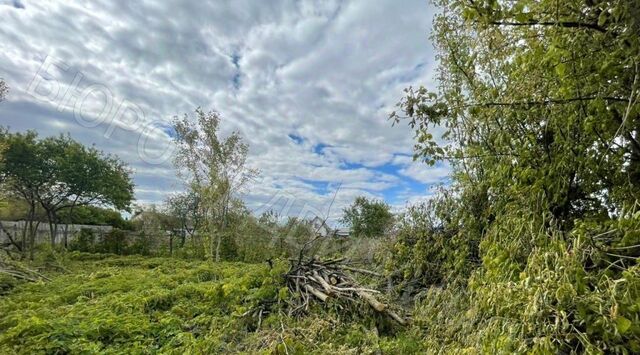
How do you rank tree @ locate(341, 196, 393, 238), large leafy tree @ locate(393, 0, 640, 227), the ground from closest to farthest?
large leafy tree @ locate(393, 0, 640, 227) < the ground < tree @ locate(341, 196, 393, 238)

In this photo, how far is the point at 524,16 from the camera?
1.67 meters

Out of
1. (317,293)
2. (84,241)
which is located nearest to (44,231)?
(84,241)

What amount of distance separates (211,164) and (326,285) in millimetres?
9078

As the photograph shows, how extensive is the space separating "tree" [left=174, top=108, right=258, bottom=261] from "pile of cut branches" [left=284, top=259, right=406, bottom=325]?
8011 mm

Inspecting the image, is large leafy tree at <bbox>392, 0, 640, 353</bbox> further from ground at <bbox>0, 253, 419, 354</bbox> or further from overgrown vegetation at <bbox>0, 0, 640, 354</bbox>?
ground at <bbox>0, 253, 419, 354</bbox>

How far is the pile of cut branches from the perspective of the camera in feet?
11.9

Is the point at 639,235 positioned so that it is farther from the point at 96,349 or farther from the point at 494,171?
the point at 96,349

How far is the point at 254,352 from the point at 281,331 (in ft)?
1.24

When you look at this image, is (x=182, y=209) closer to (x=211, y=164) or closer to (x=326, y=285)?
(x=211, y=164)

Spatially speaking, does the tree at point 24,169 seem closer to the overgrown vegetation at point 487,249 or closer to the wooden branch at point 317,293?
the overgrown vegetation at point 487,249

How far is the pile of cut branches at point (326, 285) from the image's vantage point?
364cm

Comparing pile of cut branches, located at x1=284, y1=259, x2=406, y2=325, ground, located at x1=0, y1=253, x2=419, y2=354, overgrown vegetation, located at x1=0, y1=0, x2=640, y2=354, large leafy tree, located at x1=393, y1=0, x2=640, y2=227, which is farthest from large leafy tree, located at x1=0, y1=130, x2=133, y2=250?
large leafy tree, located at x1=393, y1=0, x2=640, y2=227

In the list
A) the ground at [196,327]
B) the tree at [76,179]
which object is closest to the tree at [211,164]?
the tree at [76,179]

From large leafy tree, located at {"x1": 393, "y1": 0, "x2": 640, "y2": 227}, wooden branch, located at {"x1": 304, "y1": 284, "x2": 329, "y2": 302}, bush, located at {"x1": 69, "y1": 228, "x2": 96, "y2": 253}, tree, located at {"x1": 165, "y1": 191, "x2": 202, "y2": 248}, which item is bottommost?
wooden branch, located at {"x1": 304, "y1": 284, "x2": 329, "y2": 302}
